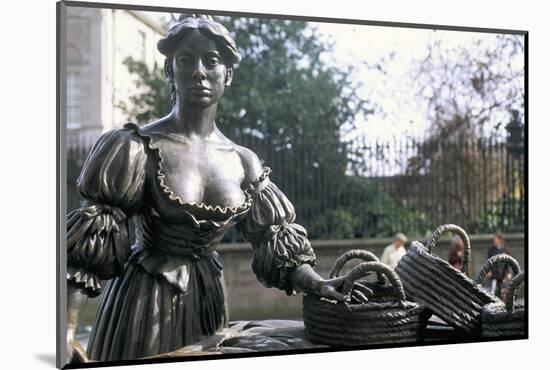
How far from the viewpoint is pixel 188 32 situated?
2.53 m

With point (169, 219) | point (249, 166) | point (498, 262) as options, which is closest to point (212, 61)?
point (249, 166)

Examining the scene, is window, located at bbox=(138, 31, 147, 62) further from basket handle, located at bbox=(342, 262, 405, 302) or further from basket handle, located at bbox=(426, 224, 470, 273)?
basket handle, located at bbox=(342, 262, 405, 302)

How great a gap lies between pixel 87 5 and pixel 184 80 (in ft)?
1.07

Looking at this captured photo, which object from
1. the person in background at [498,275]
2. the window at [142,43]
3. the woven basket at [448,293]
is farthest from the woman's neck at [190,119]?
the window at [142,43]

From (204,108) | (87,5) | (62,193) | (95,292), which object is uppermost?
(87,5)

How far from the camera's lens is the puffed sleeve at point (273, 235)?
2.64 meters

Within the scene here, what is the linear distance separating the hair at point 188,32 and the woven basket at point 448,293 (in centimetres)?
80

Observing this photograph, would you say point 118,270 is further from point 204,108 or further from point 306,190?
point 306,190

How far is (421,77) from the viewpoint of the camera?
8336mm

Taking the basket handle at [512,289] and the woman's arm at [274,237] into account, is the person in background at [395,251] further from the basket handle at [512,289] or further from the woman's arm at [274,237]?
the woman's arm at [274,237]

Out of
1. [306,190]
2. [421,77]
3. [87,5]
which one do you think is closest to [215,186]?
[87,5]

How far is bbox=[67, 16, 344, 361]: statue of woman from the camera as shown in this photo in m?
2.40

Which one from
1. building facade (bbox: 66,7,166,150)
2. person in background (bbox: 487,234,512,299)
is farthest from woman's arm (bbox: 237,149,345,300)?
building facade (bbox: 66,7,166,150)

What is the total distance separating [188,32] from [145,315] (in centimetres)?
77
